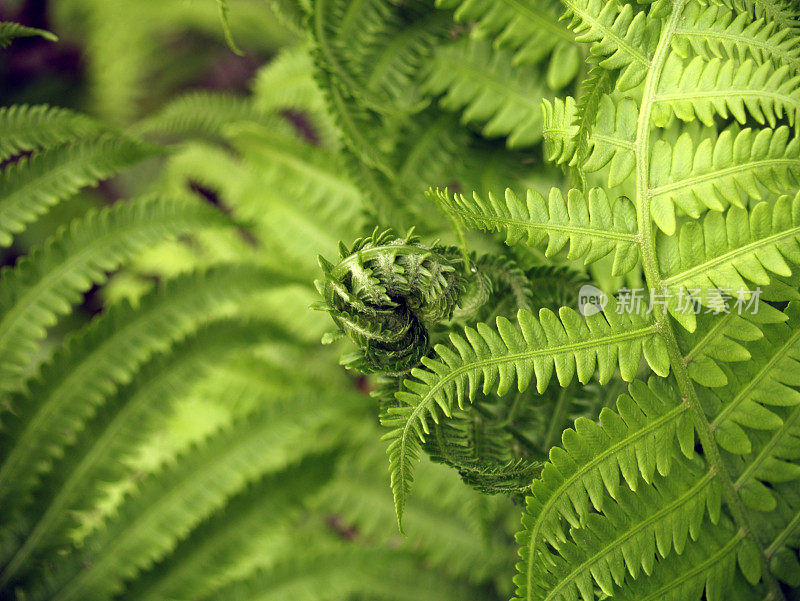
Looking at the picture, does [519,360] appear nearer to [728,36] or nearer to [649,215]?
[649,215]

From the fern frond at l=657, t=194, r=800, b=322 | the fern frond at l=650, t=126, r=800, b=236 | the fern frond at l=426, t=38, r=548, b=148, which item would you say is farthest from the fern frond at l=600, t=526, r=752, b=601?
the fern frond at l=426, t=38, r=548, b=148

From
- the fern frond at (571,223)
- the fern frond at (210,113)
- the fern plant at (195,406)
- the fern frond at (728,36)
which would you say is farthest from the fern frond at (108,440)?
the fern frond at (728,36)

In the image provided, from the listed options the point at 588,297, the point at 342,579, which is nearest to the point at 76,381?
the point at 342,579

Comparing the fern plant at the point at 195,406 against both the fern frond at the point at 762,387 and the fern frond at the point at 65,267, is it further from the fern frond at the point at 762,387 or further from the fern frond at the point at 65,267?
the fern frond at the point at 762,387

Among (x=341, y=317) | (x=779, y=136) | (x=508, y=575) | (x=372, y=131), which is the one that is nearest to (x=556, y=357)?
(x=341, y=317)

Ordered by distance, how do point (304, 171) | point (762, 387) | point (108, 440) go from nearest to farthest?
1. point (762, 387)
2. point (108, 440)
3. point (304, 171)

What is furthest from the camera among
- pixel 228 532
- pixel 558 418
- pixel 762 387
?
pixel 228 532

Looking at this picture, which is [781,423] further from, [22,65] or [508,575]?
[22,65]

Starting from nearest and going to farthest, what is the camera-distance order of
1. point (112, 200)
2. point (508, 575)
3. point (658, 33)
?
point (658, 33)
point (508, 575)
point (112, 200)
